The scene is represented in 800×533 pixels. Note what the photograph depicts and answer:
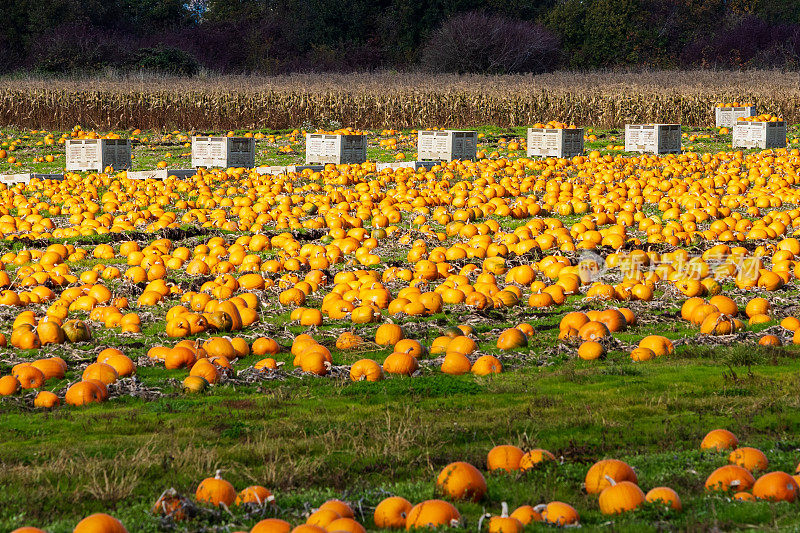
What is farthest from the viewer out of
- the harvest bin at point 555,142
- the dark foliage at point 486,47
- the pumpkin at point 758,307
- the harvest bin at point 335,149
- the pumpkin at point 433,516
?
the dark foliage at point 486,47

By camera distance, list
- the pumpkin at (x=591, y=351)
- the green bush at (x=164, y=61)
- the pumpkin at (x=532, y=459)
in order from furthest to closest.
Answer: the green bush at (x=164, y=61) → the pumpkin at (x=591, y=351) → the pumpkin at (x=532, y=459)

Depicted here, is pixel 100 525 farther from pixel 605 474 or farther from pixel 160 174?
pixel 160 174

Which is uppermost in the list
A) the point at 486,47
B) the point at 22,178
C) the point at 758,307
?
the point at 486,47

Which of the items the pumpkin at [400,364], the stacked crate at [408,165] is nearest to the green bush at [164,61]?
the stacked crate at [408,165]

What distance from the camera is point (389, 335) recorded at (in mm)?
8562

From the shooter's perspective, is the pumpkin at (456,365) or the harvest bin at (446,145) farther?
the harvest bin at (446,145)

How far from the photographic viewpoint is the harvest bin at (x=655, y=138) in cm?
2592

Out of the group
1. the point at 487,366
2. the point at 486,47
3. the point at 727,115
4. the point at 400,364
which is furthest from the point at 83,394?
the point at 486,47

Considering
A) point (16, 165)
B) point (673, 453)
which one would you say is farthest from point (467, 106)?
point (673, 453)

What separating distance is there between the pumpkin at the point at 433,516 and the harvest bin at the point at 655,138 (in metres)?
22.8

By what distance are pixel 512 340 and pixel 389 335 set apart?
1.06 m

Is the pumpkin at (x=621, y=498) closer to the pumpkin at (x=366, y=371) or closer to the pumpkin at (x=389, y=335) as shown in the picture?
the pumpkin at (x=366, y=371)

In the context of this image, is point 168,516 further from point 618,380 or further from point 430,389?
point 618,380

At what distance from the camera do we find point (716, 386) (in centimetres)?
716
